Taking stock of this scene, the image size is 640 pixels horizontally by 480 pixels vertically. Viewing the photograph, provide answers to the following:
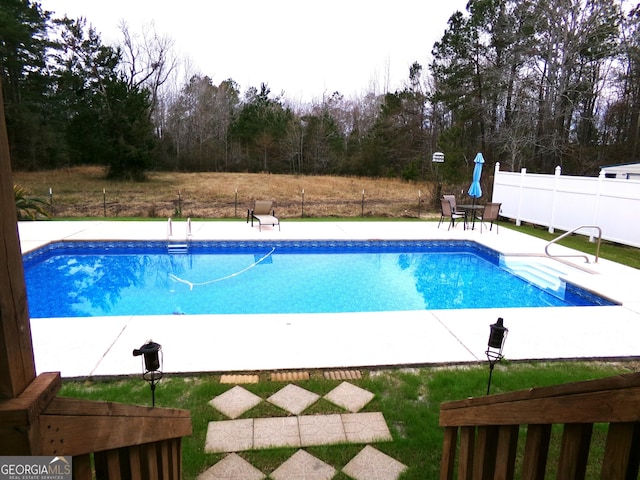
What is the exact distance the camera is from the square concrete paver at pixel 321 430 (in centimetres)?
267

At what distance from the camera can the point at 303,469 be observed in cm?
241

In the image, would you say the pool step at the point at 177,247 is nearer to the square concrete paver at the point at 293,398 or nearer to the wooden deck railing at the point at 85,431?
the square concrete paver at the point at 293,398

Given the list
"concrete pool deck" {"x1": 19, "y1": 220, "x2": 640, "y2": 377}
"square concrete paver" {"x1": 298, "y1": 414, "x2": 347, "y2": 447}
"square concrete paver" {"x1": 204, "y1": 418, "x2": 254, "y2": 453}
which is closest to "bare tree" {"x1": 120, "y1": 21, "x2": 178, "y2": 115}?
"concrete pool deck" {"x1": 19, "y1": 220, "x2": 640, "y2": 377}

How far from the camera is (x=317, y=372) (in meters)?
3.59

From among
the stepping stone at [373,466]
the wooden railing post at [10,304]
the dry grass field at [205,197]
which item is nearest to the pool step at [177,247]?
the dry grass field at [205,197]

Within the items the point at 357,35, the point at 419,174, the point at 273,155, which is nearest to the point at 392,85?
the point at 357,35

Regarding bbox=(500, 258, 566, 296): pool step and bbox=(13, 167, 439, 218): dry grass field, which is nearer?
bbox=(500, 258, 566, 296): pool step

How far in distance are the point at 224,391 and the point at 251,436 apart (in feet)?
2.00

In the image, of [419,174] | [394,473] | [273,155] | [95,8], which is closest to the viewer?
[394,473]

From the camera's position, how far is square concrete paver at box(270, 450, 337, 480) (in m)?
2.35

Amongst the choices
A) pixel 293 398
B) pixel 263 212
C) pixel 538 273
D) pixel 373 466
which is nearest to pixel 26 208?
pixel 263 212

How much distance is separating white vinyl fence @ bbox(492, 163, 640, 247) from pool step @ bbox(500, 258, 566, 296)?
2621 mm

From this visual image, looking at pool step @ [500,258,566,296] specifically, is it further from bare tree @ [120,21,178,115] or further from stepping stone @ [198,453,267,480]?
bare tree @ [120,21,178,115]

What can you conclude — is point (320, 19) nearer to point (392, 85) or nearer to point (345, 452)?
point (392, 85)
